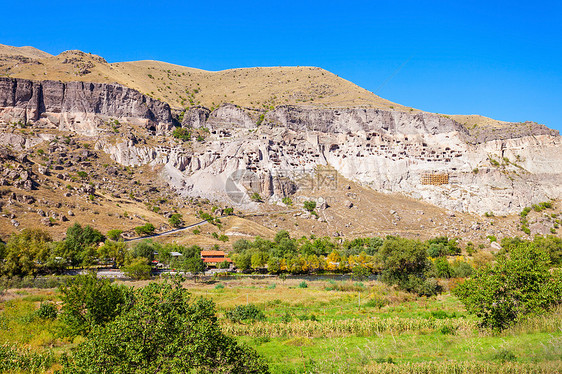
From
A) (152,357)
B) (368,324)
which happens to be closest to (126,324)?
(152,357)

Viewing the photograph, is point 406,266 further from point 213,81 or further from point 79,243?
point 213,81

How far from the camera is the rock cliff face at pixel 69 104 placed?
95.0m

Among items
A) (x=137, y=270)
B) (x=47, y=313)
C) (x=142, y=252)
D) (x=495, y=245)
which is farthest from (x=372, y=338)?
(x=495, y=245)

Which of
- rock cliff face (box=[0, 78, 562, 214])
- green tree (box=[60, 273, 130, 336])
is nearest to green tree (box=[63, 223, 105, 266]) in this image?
rock cliff face (box=[0, 78, 562, 214])

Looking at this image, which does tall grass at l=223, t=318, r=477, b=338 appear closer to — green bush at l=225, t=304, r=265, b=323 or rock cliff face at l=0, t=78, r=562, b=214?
green bush at l=225, t=304, r=265, b=323

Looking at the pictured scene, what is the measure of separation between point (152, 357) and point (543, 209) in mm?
96935

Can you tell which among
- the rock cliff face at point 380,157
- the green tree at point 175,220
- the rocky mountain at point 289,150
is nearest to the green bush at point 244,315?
the green tree at point 175,220

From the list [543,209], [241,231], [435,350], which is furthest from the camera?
[543,209]

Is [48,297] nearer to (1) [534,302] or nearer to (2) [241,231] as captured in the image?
(1) [534,302]

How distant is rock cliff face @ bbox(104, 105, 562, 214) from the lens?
8662 centimetres

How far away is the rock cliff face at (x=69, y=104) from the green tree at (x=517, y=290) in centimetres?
10237

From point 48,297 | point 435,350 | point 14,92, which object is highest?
point 14,92

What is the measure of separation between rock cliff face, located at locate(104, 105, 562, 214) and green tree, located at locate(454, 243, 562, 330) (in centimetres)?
7143

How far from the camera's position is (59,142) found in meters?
87.8
